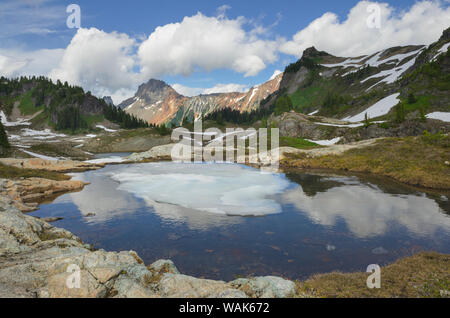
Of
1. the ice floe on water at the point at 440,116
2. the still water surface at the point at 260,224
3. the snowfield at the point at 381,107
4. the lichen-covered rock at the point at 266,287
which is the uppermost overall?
the snowfield at the point at 381,107

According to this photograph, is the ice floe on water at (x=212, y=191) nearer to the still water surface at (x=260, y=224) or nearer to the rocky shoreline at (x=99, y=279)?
the still water surface at (x=260, y=224)

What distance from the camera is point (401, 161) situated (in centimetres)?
5272

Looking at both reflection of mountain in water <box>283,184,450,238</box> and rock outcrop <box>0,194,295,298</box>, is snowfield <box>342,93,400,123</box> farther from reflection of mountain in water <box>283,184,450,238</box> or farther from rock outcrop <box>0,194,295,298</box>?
rock outcrop <box>0,194,295,298</box>

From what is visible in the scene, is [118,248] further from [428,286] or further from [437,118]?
[437,118]

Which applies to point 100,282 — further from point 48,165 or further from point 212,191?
point 48,165

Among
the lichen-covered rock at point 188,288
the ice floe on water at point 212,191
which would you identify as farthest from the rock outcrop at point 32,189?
the lichen-covered rock at point 188,288

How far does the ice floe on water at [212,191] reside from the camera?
32.0 meters

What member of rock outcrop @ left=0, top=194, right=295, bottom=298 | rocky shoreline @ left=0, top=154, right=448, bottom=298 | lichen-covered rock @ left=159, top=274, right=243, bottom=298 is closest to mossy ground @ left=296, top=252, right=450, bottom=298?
rocky shoreline @ left=0, top=154, right=448, bottom=298

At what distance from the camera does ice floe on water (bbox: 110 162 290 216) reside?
32.0 m

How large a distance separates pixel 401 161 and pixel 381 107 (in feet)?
279

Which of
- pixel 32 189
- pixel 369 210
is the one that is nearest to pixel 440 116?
pixel 369 210

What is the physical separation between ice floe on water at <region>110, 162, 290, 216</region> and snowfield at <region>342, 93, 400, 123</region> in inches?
3534

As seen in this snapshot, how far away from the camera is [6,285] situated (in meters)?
9.34

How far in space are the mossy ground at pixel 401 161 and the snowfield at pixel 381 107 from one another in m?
60.6
